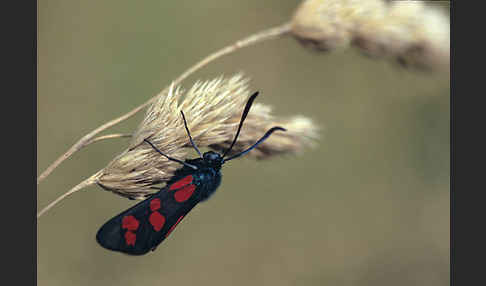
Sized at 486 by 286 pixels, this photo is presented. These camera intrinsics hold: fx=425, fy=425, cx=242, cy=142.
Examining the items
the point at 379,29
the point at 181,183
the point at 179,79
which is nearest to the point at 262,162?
the point at 379,29

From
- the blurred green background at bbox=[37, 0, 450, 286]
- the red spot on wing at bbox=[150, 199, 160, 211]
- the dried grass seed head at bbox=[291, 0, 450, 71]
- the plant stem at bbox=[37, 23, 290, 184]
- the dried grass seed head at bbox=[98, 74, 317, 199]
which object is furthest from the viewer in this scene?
the blurred green background at bbox=[37, 0, 450, 286]

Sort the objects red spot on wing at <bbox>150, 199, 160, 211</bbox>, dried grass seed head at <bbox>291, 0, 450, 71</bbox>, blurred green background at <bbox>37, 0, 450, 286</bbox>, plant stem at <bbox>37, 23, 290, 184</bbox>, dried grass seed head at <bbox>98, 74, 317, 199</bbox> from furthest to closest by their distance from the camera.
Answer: blurred green background at <bbox>37, 0, 450, 286</bbox>, dried grass seed head at <bbox>291, 0, 450, 71</bbox>, red spot on wing at <bbox>150, 199, 160, 211</bbox>, dried grass seed head at <bbox>98, 74, 317, 199</bbox>, plant stem at <bbox>37, 23, 290, 184</bbox>

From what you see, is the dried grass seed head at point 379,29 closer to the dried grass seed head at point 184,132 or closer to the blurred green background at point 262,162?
the dried grass seed head at point 184,132

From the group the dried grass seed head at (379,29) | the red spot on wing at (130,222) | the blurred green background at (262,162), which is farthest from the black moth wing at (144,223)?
the blurred green background at (262,162)

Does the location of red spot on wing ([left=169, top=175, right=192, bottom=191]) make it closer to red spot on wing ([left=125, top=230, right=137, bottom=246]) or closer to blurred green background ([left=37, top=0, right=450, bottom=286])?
red spot on wing ([left=125, top=230, right=137, bottom=246])

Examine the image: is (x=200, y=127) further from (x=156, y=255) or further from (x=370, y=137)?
(x=370, y=137)

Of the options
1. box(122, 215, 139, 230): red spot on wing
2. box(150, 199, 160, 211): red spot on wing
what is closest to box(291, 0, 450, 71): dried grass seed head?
box(150, 199, 160, 211): red spot on wing
